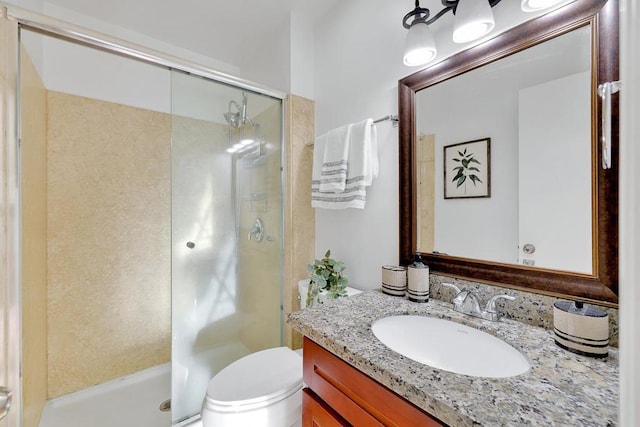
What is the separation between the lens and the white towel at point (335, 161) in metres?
1.49

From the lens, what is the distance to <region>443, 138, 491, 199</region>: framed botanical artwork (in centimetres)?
104

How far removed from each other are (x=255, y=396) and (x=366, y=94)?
1.55 meters

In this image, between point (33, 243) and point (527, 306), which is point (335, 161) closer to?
point (527, 306)

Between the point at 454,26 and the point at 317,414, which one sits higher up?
the point at 454,26

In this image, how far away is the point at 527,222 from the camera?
94cm

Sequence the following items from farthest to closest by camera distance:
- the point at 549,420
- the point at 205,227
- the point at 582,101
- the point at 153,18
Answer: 1. the point at 153,18
2. the point at 205,227
3. the point at 582,101
4. the point at 549,420

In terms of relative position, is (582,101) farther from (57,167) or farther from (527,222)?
(57,167)

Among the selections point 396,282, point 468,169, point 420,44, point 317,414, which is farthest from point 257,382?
point 420,44

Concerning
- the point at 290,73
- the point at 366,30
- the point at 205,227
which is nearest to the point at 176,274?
the point at 205,227

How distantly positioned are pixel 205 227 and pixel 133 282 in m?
0.80

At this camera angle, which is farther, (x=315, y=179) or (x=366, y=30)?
(x=315, y=179)

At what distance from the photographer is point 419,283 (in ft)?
3.67

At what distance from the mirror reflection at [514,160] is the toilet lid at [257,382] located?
32.8 inches

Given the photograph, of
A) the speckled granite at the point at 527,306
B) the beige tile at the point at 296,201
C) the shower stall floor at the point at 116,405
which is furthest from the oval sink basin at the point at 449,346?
the shower stall floor at the point at 116,405
